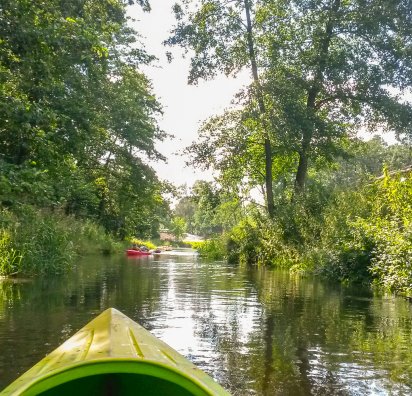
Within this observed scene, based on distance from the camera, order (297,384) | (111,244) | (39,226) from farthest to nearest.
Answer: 1. (111,244)
2. (39,226)
3. (297,384)

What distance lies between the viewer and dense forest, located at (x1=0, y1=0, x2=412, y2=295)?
12.8 m

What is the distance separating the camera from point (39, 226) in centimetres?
1459

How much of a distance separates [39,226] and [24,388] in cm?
1292

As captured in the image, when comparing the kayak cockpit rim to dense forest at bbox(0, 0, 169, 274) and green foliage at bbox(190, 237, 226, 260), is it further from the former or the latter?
green foliage at bbox(190, 237, 226, 260)

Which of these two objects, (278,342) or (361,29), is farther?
(361,29)

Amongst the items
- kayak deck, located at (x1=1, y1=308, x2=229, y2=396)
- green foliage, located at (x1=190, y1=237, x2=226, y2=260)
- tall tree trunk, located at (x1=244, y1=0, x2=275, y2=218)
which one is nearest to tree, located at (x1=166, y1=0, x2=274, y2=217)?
tall tree trunk, located at (x1=244, y1=0, x2=275, y2=218)

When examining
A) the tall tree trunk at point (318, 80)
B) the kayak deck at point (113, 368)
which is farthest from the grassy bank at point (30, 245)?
the tall tree trunk at point (318, 80)

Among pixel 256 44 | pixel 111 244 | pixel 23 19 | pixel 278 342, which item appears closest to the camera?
pixel 278 342

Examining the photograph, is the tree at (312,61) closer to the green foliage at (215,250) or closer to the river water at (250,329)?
the green foliage at (215,250)

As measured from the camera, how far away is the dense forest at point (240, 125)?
1279 centimetres

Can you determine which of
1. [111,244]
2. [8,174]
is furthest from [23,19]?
[111,244]

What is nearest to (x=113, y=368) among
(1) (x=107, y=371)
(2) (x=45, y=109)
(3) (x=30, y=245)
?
(1) (x=107, y=371)

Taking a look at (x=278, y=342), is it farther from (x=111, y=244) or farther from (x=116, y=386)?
(x=111, y=244)

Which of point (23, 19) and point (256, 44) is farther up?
point (256, 44)
